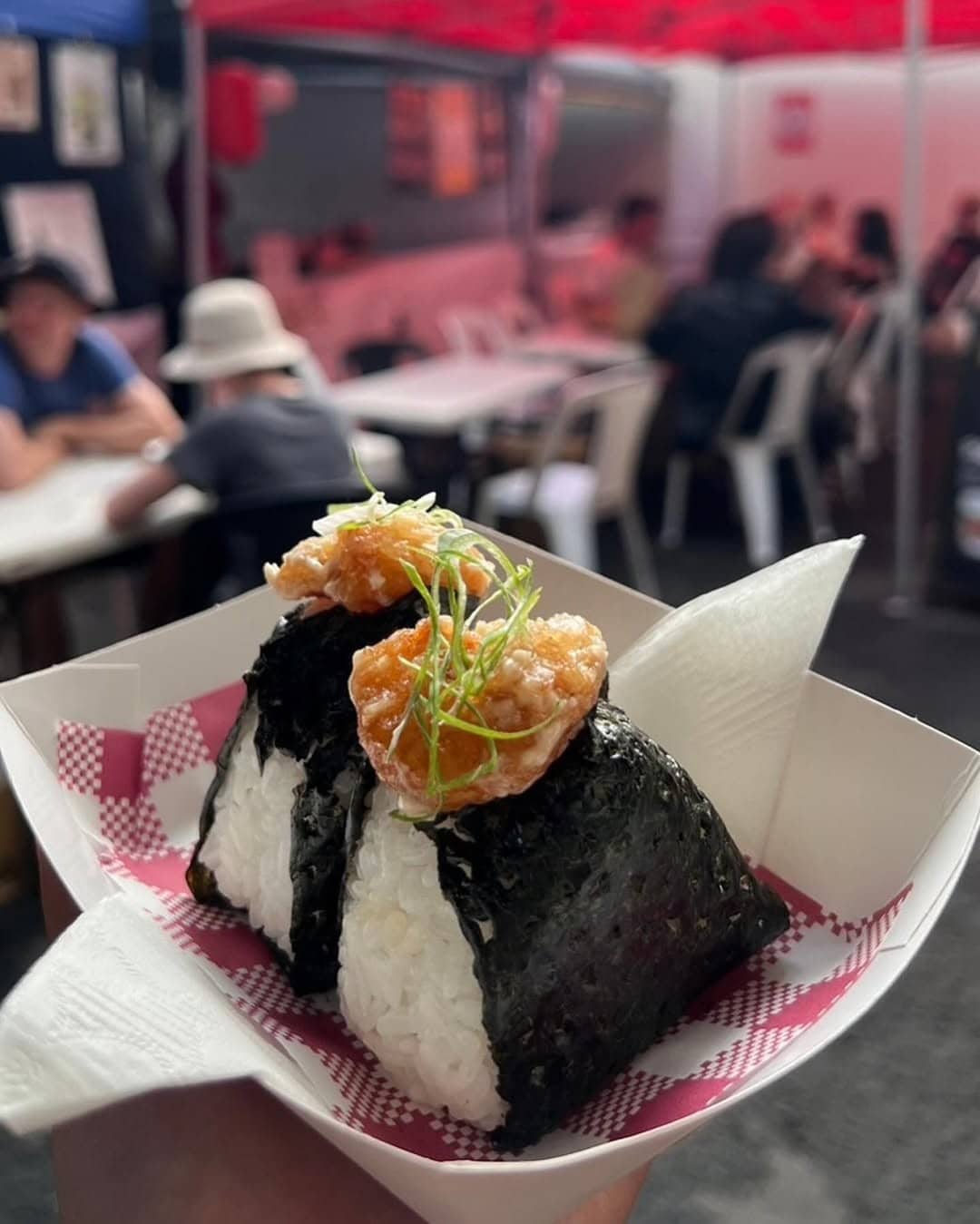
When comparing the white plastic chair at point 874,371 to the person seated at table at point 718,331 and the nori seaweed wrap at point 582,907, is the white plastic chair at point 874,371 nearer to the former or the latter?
the person seated at table at point 718,331

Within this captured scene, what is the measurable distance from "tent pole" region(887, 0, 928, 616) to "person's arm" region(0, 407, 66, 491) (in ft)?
8.42

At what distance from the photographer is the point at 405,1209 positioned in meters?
0.64

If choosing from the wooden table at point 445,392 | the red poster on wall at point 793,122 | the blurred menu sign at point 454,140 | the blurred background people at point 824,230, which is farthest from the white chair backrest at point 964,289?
the blurred menu sign at point 454,140

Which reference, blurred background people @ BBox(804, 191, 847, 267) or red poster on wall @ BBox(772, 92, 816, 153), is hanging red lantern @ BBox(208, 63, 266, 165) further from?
red poster on wall @ BBox(772, 92, 816, 153)

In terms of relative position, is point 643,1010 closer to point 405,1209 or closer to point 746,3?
point 405,1209

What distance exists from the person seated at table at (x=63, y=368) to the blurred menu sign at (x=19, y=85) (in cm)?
109

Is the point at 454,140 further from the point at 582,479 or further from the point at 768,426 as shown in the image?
the point at 582,479

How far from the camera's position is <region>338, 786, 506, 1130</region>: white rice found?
2.09 feet

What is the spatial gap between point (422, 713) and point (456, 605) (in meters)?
0.06

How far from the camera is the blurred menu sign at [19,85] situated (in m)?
3.97

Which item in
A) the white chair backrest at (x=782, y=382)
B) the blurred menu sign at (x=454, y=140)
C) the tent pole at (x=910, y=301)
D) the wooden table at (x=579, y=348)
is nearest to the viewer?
the tent pole at (x=910, y=301)

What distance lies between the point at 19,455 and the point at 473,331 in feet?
11.4

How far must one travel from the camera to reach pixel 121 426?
10.2ft

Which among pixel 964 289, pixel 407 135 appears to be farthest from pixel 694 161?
pixel 964 289
